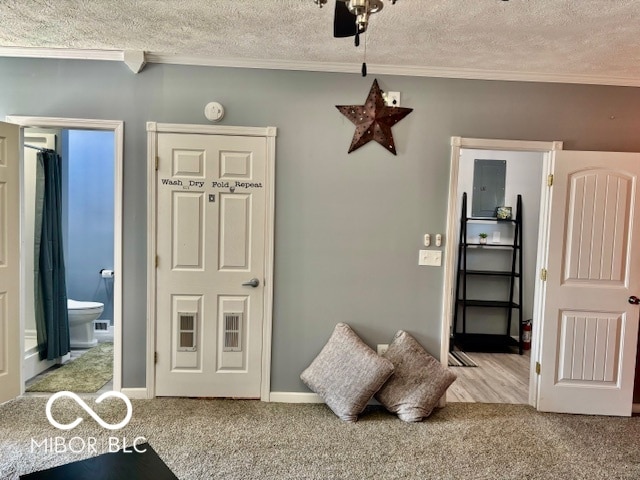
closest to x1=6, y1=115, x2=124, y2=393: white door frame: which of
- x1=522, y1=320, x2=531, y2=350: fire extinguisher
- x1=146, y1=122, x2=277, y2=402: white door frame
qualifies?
x1=146, y1=122, x2=277, y2=402: white door frame

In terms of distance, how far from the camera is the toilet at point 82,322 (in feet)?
13.3

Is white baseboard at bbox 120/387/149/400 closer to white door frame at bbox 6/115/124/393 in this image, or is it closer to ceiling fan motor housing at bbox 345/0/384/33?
white door frame at bbox 6/115/124/393

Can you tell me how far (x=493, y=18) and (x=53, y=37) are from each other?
2.72m

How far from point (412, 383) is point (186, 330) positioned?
5.66 ft

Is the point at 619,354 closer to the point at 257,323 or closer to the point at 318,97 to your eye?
the point at 257,323

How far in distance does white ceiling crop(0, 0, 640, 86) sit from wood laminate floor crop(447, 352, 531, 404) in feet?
8.25

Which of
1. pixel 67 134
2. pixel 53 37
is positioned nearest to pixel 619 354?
pixel 53 37

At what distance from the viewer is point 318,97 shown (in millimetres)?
2941

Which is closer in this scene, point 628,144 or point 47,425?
point 47,425

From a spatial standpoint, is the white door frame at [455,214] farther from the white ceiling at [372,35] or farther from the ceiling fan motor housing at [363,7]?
the ceiling fan motor housing at [363,7]

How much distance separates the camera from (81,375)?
136 inches

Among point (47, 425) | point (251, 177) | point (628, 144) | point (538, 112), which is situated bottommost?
point (47, 425)

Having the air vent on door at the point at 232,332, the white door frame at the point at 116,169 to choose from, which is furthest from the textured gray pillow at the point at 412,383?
the white door frame at the point at 116,169

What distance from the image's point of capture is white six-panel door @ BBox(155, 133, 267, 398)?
2.92 metres
